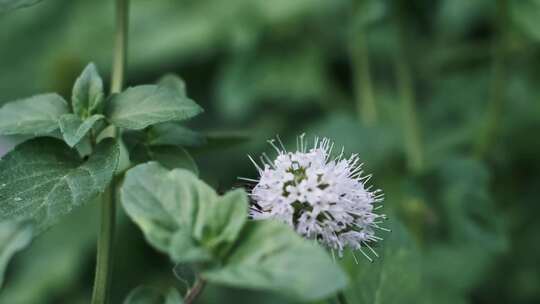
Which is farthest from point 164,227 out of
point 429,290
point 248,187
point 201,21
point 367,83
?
point 201,21

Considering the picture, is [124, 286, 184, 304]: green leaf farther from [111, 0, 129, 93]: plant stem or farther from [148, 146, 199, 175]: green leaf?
[111, 0, 129, 93]: plant stem

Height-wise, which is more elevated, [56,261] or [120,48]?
[120,48]

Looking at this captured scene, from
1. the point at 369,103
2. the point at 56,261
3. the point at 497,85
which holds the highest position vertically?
the point at 497,85

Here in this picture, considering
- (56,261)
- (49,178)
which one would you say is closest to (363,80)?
(56,261)

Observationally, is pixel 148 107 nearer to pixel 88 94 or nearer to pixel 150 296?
pixel 88 94

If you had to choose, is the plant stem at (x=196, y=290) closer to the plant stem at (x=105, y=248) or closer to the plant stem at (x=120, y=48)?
the plant stem at (x=105, y=248)
